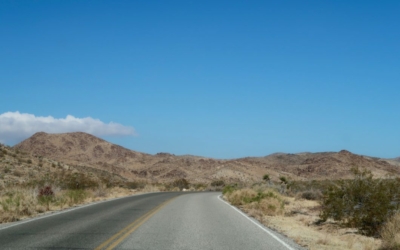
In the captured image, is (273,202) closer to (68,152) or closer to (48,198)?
(48,198)

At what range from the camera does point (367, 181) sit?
17.1 m

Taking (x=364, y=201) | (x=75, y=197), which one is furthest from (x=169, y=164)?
(x=364, y=201)

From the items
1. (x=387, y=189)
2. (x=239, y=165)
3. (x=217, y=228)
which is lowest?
(x=217, y=228)

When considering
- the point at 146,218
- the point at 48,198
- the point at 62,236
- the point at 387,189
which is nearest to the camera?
the point at 62,236

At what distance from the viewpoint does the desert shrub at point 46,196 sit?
22.3 metres

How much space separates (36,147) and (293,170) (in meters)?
68.6

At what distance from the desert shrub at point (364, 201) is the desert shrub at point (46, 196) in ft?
43.5

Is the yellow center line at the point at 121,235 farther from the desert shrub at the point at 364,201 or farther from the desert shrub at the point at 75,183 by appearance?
the desert shrub at the point at 75,183

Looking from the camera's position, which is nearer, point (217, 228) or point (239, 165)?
point (217, 228)

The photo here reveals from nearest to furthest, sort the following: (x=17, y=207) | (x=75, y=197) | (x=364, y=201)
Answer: (x=364, y=201) < (x=17, y=207) < (x=75, y=197)

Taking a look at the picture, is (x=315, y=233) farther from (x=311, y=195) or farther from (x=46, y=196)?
(x=311, y=195)

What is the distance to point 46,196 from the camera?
78.8 ft

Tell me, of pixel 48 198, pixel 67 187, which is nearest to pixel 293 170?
pixel 67 187

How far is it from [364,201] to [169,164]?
11073 cm
